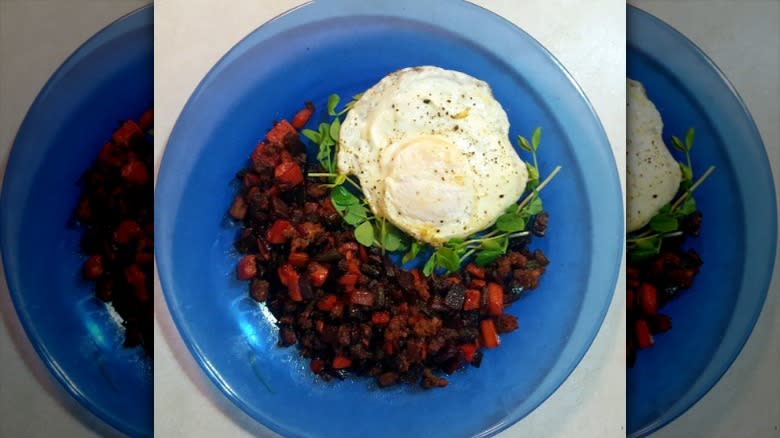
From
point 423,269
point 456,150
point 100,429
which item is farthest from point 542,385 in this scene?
point 100,429

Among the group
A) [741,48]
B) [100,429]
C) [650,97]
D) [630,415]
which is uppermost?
A: [741,48]

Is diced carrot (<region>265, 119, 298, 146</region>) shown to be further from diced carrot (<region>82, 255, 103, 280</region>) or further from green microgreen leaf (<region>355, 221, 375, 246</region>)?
diced carrot (<region>82, 255, 103, 280</region>)

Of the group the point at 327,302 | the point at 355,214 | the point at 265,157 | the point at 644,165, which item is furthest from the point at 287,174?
the point at 644,165

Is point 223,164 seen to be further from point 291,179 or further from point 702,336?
point 702,336

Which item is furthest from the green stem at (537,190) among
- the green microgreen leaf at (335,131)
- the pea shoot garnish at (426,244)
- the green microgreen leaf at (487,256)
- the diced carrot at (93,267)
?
the diced carrot at (93,267)

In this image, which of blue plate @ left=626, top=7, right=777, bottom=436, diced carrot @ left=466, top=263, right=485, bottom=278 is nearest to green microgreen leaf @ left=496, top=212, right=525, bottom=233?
diced carrot @ left=466, top=263, right=485, bottom=278

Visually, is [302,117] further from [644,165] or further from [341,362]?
[644,165]

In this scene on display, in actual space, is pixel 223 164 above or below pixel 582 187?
below

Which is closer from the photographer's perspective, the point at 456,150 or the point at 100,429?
the point at 456,150
